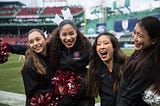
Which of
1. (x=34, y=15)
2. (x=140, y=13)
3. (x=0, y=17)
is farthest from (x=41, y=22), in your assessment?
(x=140, y=13)

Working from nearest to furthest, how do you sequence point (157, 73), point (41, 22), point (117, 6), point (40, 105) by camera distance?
point (157, 73) < point (40, 105) < point (117, 6) < point (41, 22)

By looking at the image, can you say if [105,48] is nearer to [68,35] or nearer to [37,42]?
[68,35]

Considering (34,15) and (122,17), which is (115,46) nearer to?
(122,17)

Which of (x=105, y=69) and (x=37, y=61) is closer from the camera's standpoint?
(x=105, y=69)

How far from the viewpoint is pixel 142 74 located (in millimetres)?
2053

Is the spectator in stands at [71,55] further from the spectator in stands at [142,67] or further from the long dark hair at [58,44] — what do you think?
the spectator in stands at [142,67]

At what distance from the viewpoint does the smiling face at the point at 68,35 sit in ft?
10.5

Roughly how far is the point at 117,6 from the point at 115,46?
48371 mm

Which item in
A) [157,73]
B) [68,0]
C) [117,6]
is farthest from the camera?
[68,0]

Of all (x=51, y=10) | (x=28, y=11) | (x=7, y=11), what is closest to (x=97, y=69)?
(x=51, y=10)

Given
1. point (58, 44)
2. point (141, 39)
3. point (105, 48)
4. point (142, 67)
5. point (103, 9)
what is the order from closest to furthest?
1. point (142, 67)
2. point (141, 39)
3. point (105, 48)
4. point (58, 44)
5. point (103, 9)

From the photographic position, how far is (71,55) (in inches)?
128

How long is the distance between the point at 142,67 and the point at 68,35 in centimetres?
126

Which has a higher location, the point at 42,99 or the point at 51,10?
the point at 42,99
